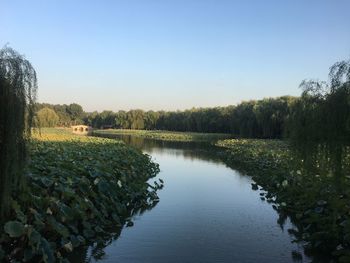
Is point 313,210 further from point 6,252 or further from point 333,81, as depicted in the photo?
point 6,252

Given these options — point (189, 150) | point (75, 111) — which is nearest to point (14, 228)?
point (189, 150)

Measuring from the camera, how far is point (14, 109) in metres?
5.80

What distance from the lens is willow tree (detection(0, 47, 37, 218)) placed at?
5.77m

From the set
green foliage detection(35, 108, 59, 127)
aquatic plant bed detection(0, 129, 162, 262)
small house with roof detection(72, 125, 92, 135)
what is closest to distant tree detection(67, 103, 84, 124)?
small house with roof detection(72, 125, 92, 135)

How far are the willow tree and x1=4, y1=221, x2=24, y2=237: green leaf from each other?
1.38 m

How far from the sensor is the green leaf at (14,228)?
725 centimetres

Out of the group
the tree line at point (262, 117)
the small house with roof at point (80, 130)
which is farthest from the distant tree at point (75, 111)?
the small house with roof at point (80, 130)

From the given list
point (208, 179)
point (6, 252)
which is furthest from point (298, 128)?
point (208, 179)

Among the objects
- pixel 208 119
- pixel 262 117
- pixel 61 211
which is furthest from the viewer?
pixel 208 119

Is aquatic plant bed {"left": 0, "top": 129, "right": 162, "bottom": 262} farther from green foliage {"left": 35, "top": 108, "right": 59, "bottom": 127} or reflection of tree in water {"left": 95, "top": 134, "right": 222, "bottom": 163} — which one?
reflection of tree in water {"left": 95, "top": 134, "right": 222, "bottom": 163}

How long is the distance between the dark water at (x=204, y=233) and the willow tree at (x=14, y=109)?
4164 mm

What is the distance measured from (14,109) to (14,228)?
2528 mm

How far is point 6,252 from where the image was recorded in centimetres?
770

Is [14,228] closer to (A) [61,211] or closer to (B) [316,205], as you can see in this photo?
(A) [61,211]
